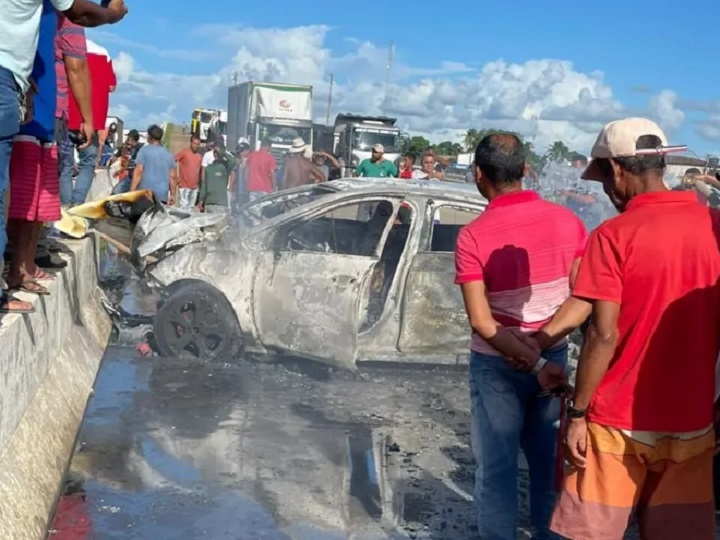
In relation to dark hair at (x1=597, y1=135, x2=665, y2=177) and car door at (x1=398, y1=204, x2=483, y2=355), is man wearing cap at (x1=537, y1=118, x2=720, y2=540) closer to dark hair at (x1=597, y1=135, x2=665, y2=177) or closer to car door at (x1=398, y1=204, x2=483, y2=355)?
dark hair at (x1=597, y1=135, x2=665, y2=177)

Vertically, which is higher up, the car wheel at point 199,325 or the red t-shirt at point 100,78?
the red t-shirt at point 100,78

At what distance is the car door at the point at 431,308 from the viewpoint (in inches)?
313

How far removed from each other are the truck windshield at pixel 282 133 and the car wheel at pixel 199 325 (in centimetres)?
2826

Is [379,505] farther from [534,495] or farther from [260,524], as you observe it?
[534,495]

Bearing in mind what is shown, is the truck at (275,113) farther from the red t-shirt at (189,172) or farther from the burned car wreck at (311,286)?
the burned car wreck at (311,286)

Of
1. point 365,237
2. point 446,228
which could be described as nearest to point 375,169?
point 365,237

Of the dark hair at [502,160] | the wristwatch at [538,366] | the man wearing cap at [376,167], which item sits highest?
the dark hair at [502,160]

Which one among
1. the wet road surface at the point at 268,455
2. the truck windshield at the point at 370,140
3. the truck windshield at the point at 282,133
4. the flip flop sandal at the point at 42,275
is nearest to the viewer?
the wet road surface at the point at 268,455

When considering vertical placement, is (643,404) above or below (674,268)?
below

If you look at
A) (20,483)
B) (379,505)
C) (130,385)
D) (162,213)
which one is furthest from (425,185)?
(20,483)

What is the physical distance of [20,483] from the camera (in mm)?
3713

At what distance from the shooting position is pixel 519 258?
3.84 meters

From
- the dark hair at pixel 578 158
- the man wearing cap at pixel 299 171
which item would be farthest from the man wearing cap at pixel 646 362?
the man wearing cap at pixel 299 171

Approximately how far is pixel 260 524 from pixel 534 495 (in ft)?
4.74
